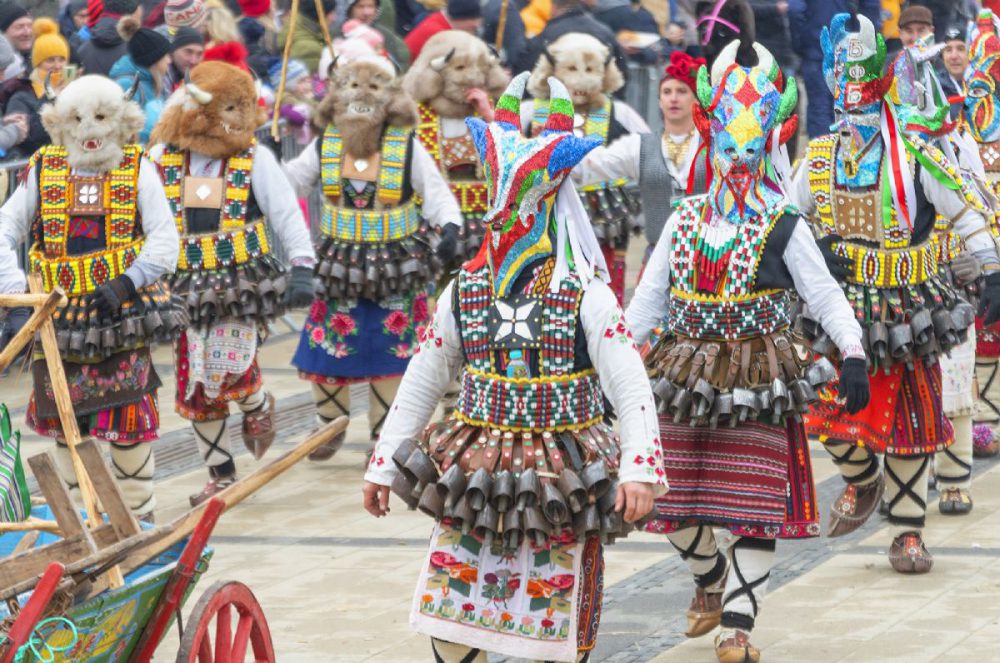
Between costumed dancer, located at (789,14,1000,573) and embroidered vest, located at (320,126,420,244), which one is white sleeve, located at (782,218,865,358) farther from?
embroidered vest, located at (320,126,420,244)

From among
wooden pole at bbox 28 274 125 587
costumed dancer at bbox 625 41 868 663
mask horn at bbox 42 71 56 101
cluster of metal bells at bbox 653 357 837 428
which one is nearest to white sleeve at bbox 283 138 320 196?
mask horn at bbox 42 71 56 101

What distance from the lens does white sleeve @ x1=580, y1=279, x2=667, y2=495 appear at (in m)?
5.98

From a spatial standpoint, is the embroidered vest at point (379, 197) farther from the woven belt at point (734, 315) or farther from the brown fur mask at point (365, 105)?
the woven belt at point (734, 315)

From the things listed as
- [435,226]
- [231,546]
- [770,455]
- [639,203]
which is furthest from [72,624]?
[639,203]

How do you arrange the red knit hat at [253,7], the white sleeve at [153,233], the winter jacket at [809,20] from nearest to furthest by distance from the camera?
the white sleeve at [153,233], the red knit hat at [253,7], the winter jacket at [809,20]

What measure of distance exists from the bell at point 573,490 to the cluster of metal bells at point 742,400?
4.30 ft

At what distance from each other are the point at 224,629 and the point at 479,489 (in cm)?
87

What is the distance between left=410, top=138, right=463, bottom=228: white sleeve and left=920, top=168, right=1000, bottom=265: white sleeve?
9.90 ft

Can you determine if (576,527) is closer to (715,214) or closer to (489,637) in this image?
(489,637)

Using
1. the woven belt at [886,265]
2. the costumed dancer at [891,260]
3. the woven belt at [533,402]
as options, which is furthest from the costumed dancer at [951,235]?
the woven belt at [533,402]

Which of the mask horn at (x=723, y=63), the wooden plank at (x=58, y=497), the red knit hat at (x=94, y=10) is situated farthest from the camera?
the red knit hat at (x=94, y=10)

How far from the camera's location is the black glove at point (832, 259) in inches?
312

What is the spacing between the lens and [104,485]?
19.9 ft

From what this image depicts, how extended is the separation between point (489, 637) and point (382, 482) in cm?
58
